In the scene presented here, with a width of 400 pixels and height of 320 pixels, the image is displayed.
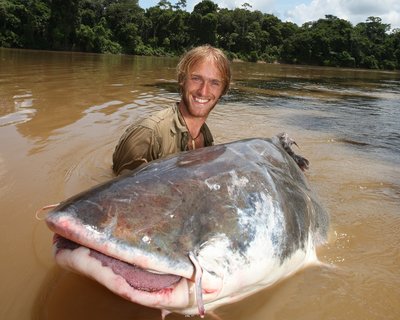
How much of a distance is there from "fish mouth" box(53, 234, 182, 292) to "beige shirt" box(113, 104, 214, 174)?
53.5 inches

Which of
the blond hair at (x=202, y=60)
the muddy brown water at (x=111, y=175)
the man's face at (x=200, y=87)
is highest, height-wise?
the blond hair at (x=202, y=60)

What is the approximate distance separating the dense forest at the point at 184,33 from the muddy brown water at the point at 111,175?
34481 mm

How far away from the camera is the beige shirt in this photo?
111 inches

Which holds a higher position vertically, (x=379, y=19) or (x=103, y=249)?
(x=379, y=19)

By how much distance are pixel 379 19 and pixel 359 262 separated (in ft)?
271

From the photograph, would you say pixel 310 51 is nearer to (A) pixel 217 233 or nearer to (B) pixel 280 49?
(B) pixel 280 49

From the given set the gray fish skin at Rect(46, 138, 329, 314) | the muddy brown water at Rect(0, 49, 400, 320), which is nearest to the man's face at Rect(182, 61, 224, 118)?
the gray fish skin at Rect(46, 138, 329, 314)

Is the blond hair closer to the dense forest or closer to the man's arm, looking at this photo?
the man's arm

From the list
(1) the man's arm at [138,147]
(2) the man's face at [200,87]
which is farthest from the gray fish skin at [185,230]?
(2) the man's face at [200,87]

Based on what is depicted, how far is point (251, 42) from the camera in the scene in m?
62.6

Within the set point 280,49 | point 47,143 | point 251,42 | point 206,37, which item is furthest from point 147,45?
point 47,143

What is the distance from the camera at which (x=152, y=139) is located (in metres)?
2.85

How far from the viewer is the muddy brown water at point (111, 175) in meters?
2.05

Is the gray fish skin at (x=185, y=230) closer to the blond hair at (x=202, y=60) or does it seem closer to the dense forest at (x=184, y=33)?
the blond hair at (x=202, y=60)
